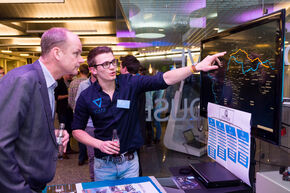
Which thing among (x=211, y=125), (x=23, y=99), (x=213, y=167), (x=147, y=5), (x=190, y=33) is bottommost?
(x=213, y=167)

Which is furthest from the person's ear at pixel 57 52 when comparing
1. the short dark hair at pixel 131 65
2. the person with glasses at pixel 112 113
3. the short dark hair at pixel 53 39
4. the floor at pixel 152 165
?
the floor at pixel 152 165

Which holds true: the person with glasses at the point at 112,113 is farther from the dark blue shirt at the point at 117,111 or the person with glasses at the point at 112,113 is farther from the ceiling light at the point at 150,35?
the ceiling light at the point at 150,35

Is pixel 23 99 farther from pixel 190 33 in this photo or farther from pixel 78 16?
pixel 78 16

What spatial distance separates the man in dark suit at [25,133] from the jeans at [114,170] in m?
0.65

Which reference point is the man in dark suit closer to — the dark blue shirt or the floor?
the dark blue shirt

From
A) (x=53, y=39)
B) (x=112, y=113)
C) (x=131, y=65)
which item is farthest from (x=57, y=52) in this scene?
(x=131, y=65)

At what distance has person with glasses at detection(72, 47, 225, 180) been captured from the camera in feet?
5.54

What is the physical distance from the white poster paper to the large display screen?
59 mm

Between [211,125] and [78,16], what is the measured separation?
19.4 ft

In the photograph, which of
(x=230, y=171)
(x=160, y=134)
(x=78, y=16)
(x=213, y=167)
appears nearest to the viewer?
(x=230, y=171)

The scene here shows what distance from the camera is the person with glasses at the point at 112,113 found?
169 cm

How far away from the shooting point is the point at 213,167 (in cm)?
147

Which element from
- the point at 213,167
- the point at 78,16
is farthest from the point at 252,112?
the point at 78,16

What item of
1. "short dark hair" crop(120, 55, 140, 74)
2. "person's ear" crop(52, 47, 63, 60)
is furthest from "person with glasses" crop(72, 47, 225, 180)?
"short dark hair" crop(120, 55, 140, 74)
